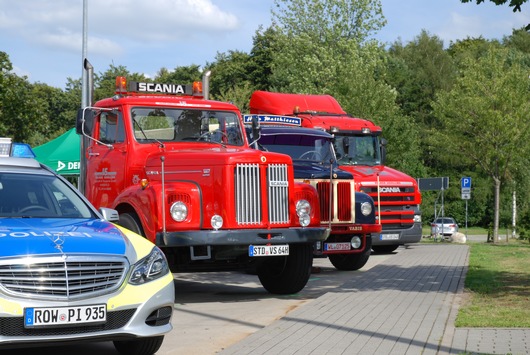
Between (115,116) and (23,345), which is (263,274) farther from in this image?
(23,345)

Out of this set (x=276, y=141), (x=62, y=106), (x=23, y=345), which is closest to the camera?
(x=23, y=345)

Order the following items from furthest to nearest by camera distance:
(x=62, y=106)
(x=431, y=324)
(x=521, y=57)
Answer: (x=62, y=106) → (x=521, y=57) → (x=431, y=324)

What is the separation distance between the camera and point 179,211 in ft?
38.5

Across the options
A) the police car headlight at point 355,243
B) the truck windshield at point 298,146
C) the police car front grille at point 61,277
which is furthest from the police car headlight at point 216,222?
the police car headlight at point 355,243

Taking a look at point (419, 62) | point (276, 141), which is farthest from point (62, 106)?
point (276, 141)

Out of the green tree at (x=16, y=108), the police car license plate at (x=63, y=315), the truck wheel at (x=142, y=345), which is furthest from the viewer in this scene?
the green tree at (x=16, y=108)

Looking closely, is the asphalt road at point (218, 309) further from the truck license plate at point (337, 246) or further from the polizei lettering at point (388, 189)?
the polizei lettering at point (388, 189)

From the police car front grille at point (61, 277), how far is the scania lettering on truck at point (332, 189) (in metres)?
7.85

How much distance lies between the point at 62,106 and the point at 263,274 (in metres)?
71.6

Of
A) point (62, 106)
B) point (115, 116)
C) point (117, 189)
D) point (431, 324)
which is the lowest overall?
point (431, 324)

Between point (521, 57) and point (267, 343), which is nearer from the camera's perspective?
point (267, 343)

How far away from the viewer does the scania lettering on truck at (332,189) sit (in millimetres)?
15844

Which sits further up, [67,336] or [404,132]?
[404,132]

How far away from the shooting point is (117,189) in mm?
13141
